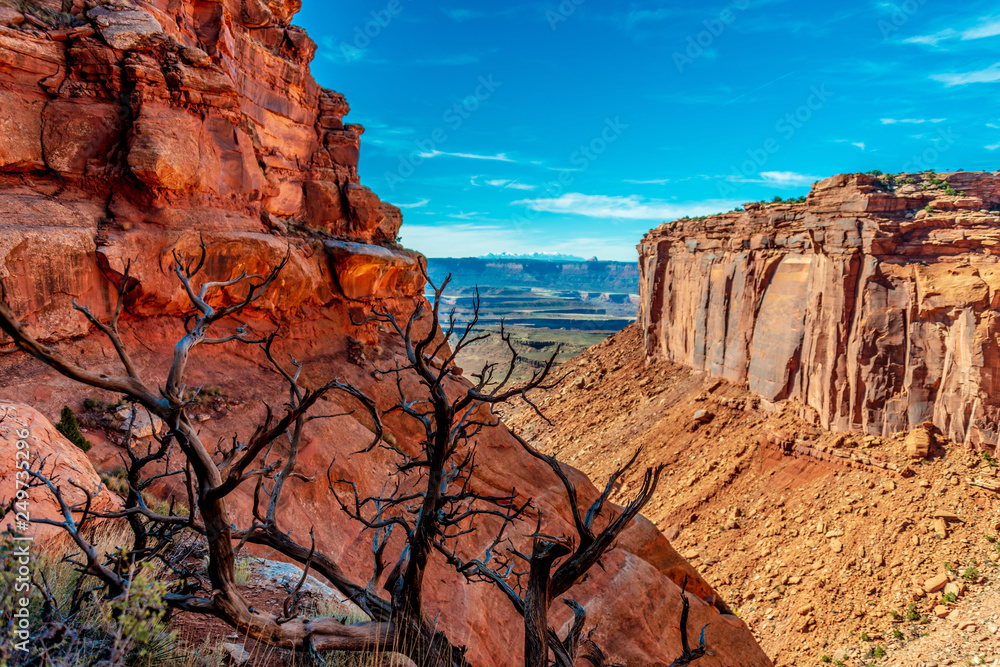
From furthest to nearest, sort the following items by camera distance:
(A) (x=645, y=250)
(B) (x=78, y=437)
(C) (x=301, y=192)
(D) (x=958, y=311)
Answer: (A) (x=645, y=250) < (D) (x=958, y=311) < (C) (x=301, y=192) < (B) (x=78, y=437)

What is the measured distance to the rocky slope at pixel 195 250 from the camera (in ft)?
40.4

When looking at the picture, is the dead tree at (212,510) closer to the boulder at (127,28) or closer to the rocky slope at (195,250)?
the rocky slope at (195,250)

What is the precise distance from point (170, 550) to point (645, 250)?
52.9m

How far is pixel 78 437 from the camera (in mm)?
10633

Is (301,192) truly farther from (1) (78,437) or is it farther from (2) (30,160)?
(1) (78,437)

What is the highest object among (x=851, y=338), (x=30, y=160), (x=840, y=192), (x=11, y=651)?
(x=840, y=192)

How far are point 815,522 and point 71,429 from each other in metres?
30.0

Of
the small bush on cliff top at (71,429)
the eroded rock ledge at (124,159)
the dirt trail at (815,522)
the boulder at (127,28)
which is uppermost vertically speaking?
the boulder at (127,28)

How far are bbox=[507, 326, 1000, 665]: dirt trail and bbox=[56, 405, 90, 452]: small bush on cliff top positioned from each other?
82.2 ft

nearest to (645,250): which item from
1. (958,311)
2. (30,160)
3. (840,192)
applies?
(840,192)

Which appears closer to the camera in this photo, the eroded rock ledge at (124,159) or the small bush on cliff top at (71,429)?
the small bush on cliff top at (71,429)

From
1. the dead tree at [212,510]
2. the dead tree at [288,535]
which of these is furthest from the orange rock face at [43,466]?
the dead tree at [212,510]

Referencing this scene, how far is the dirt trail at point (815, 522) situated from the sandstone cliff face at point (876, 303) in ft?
6.19

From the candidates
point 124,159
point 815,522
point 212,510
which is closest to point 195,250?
point 124,159
